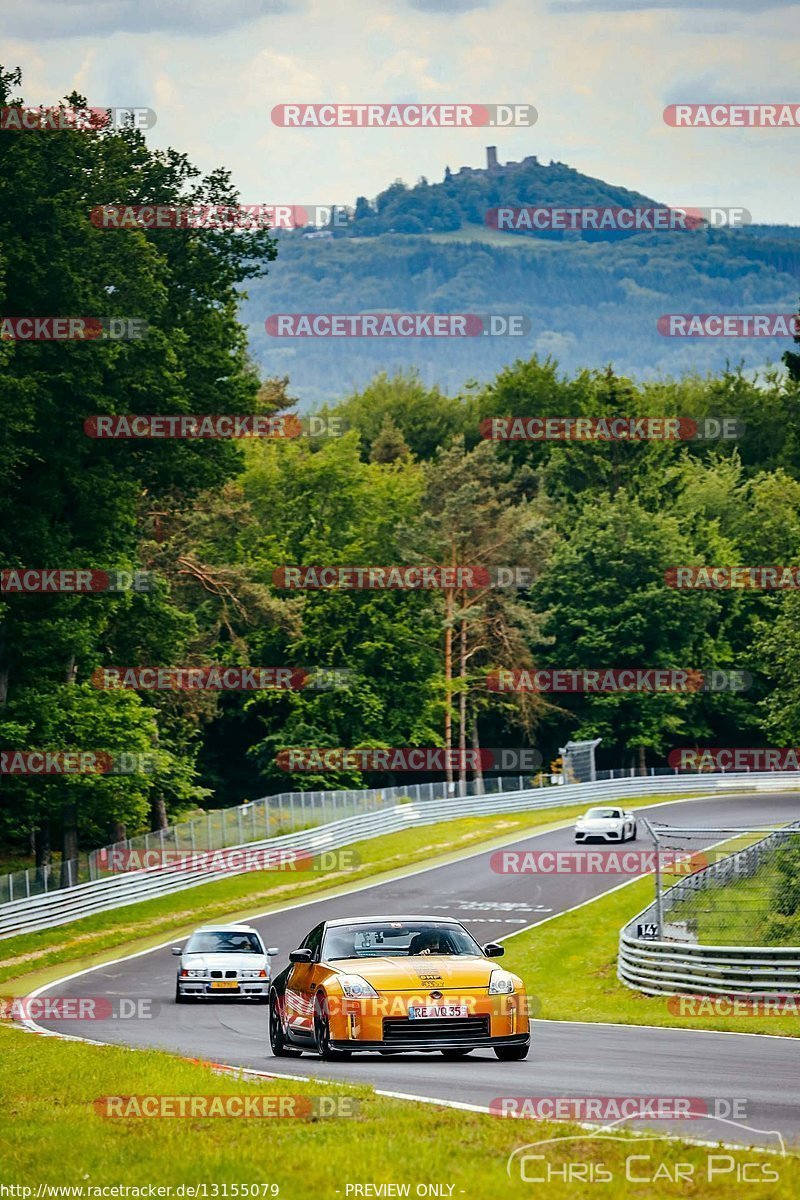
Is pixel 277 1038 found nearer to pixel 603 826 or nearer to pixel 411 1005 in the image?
pixel 411 1005

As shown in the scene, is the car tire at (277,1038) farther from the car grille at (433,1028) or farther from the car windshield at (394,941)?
the car grille at (433,1028)

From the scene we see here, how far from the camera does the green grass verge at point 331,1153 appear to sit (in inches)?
337

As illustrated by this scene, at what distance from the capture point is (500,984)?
1528 cm

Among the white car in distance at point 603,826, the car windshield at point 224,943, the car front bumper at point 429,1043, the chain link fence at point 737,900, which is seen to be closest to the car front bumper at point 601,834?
the white car in distance at point 603,826

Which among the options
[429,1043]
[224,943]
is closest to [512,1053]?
[429,1043]

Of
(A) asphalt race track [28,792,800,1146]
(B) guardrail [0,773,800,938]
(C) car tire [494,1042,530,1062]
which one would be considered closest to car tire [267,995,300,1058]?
(A) asphalt race track [28,792,800,1146]

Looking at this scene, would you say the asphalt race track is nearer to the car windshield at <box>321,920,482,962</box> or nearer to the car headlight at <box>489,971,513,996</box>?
the car headlight at <box>489,971,513,996</box>

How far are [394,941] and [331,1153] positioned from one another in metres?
7.06

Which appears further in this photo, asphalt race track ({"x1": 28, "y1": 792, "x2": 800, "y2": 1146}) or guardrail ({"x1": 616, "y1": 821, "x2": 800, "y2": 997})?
guardrail ({"x1": 616, "y1": 821, "x2": 800, "y2": 997})

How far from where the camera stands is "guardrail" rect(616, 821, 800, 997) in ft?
79.9

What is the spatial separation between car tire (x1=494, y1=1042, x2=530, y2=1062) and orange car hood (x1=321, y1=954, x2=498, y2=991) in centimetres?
74

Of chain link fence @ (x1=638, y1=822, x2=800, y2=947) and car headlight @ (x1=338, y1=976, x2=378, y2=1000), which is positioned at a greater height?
car headlight @ (x1=338, y1=976, x2=378, y2=1000)

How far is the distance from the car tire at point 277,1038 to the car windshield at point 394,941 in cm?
119

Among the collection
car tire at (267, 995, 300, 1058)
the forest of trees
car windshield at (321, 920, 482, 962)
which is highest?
the forest of trees
